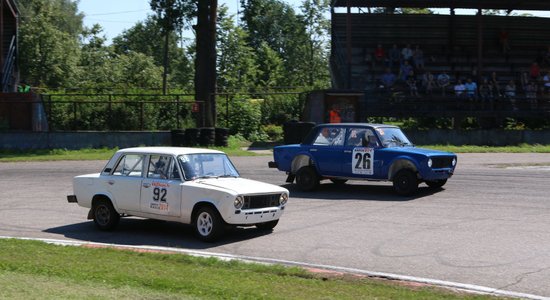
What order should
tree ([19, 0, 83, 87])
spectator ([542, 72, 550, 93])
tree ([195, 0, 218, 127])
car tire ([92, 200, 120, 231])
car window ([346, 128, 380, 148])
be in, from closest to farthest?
1. car tire ([92, 200, 120, 231])
2. car window ([346, 128, 380, 148])
3. tree ([195, 0, 218, 127])
4. spectator ([542, 72, 550, 93])
5. tree ([19, 0, 83, 87])

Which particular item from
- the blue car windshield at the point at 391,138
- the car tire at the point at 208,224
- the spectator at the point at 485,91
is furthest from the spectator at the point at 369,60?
the car tire at the point at 208,224

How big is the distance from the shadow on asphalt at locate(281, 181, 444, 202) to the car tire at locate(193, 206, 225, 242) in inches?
211

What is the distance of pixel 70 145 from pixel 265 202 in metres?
21.7

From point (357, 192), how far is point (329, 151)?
119 centimetres

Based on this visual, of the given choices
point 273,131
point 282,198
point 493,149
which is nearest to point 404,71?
point 273,131

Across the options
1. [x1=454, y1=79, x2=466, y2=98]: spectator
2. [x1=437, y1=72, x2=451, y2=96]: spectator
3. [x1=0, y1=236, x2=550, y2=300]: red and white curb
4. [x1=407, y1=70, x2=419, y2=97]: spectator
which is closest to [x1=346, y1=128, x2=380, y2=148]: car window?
[x1=0, y1=236, x2=550, y2=300]: red and white curb

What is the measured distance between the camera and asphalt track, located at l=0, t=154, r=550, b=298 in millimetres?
9852

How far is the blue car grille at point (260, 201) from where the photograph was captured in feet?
39.6

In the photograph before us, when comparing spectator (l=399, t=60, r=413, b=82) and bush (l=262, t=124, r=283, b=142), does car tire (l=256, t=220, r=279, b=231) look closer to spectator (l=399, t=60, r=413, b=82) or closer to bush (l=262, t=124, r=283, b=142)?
spectator (l=399, t=60, r=413, b=82)

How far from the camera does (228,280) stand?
28.5ft

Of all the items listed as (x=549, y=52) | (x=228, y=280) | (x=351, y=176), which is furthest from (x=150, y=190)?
(x=549, y=52)

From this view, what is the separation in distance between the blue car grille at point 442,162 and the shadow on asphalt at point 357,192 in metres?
0.69

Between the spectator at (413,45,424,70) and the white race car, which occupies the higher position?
the spectator at (413,45,424,70)

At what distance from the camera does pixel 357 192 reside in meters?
18.0
